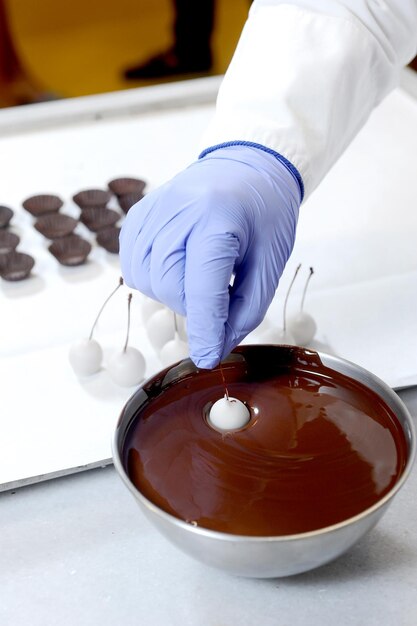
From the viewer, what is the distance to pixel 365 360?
138 centimetres

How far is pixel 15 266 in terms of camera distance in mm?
1675

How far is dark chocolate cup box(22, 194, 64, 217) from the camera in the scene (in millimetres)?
1861

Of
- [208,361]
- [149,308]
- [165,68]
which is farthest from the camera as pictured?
[165,68]

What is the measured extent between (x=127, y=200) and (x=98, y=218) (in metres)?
0.09

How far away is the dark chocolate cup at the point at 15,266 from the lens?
167cm

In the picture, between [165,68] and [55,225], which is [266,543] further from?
[165,68]

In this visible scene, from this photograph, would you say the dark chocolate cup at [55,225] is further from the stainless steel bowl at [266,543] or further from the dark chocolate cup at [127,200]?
the stainless steel bowl at [266,543]

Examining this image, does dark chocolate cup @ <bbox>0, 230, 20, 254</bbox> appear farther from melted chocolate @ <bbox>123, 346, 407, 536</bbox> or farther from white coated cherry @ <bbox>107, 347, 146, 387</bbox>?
melted chocolate @ <bbox>123, 346, 407, 536</bbox>

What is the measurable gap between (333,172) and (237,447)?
1110 mm

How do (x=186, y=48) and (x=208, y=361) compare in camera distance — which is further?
(x=186, y=48)

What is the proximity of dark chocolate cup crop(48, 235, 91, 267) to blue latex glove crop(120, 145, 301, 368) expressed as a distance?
51cm

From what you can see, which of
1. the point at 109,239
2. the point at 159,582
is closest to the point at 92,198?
the point at 109,239

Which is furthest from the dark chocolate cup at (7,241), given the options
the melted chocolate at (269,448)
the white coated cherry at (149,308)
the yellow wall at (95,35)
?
the yellow wall at (95,35)

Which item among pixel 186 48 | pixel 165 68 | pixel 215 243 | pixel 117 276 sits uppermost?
pixel 215 243
